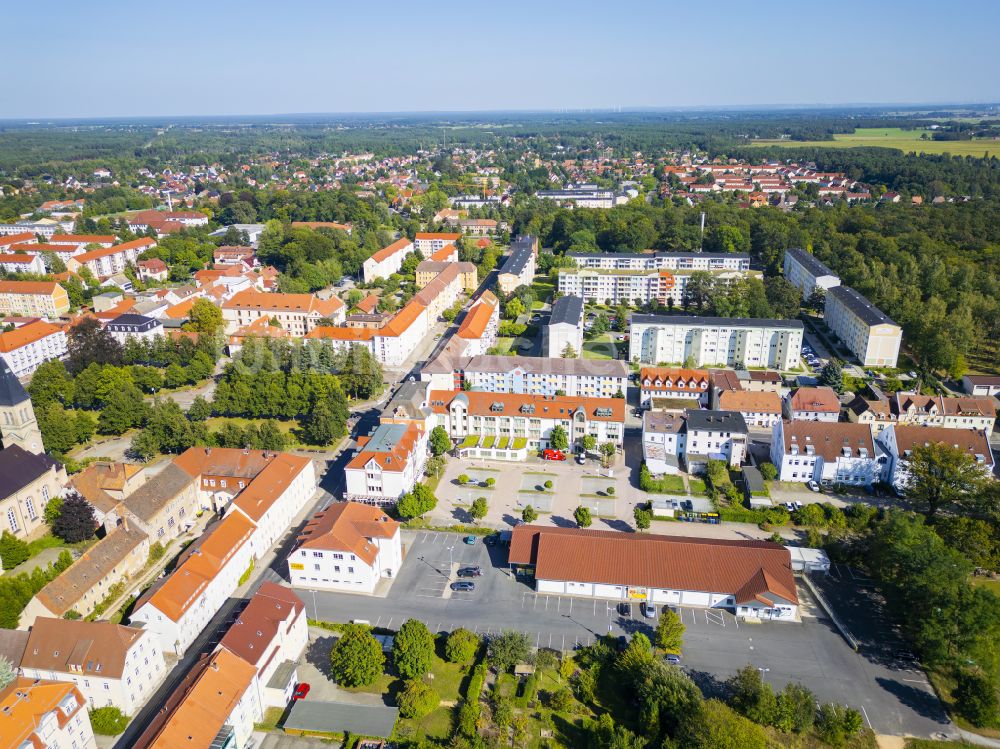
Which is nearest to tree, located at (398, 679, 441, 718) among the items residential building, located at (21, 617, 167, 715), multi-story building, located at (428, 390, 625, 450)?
residential building, located at (21, 617, 167, 715)

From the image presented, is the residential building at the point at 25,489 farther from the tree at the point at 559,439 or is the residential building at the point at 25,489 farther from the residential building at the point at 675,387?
the residential building at the point at 675,387

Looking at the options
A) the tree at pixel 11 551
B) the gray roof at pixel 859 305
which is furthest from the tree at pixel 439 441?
the gray roof at pixel 859 305

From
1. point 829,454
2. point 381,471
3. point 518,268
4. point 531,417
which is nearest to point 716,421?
point 829,454

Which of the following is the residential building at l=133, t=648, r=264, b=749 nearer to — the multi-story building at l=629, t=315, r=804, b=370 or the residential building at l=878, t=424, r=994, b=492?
the residential building at l=878, t=424, r=994, b=492

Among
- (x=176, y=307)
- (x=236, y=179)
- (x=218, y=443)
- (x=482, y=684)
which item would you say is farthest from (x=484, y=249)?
(x=236, y=179)

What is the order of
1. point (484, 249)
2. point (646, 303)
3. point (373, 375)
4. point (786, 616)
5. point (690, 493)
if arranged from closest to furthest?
point (786, 616) → point (690, 493) → point (373, 375) → point (646, 303) → point (484, 249)

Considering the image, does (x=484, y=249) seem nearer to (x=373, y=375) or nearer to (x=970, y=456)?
(x=373, y=375)

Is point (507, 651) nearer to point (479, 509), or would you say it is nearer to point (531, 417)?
point (479, 509)
